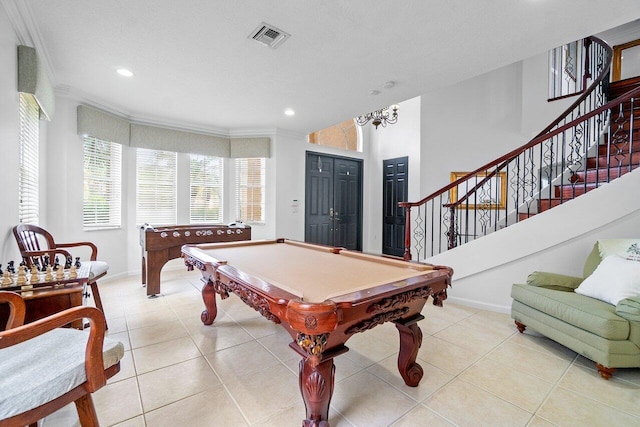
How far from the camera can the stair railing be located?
3.18 m

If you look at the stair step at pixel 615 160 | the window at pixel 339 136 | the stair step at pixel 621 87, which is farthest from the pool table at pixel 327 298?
the stair step at pixel 621 87

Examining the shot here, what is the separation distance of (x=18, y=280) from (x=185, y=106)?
3210mm

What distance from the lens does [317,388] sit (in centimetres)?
125

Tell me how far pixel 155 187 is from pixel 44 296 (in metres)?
3.51

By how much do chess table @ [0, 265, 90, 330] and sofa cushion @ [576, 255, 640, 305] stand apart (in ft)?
11.6

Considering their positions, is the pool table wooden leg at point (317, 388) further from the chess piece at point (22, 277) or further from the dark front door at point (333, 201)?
the dark front door at point (333, 201)

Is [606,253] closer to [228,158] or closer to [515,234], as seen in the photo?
[515,234]

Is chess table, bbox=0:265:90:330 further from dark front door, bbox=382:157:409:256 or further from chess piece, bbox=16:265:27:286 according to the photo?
dark front door, bbox=382:157:409:256

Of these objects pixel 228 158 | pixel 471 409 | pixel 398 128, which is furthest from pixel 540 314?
pixel 228 158

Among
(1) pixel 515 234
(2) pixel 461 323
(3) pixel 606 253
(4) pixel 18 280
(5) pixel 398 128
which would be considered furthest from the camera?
(5) pixel 398 128

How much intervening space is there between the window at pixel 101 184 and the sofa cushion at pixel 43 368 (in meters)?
3.32

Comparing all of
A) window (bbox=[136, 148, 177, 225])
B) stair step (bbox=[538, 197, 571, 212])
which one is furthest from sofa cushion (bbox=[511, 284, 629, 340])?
window (bbox=[136, 148, 177, 225])

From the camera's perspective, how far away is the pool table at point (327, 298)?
1.12 m

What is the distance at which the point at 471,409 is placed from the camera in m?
1.56
